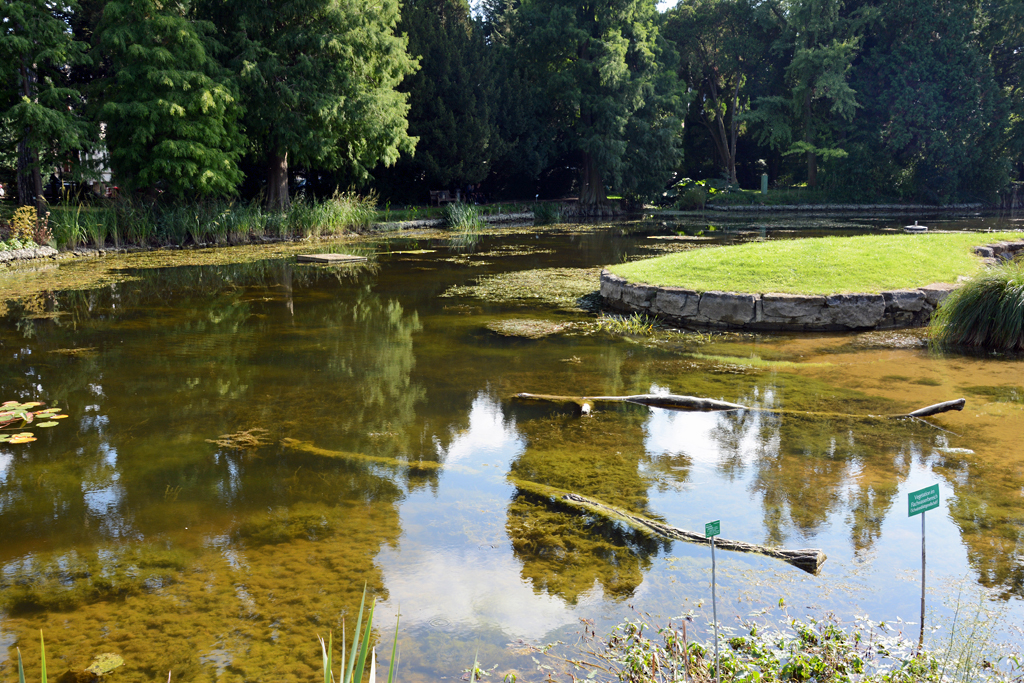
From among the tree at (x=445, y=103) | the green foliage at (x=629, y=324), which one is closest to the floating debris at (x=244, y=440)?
the green foliage at (x=629, y=324)

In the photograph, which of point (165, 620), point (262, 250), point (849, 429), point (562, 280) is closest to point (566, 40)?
point (262, 250)

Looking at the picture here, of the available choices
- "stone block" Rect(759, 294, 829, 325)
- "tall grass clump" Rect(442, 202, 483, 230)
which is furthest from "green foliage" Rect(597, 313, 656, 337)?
"tall grass clump" Rect(442, 202, 483, 230)

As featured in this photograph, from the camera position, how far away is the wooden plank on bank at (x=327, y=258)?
15.8 m

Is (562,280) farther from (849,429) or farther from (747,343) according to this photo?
(849,429)

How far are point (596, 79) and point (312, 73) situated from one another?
14.8 meters

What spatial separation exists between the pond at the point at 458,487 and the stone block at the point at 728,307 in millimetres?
597

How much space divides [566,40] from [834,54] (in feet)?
44.1

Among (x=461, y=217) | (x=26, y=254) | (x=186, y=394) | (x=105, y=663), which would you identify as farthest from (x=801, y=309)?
(x=461, y=217)

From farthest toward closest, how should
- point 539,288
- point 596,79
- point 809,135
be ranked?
point 809,135 < point 596,79 < point 539,288

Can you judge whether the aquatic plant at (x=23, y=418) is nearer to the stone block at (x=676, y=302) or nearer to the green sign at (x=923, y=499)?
the green sign at (x=923, y=499)

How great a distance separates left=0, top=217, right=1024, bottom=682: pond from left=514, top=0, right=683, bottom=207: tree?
2453 cm

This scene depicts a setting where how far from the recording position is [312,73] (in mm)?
20656

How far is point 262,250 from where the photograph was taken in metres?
18.0

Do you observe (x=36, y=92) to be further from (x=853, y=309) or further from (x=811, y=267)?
(x=853, y=309)
